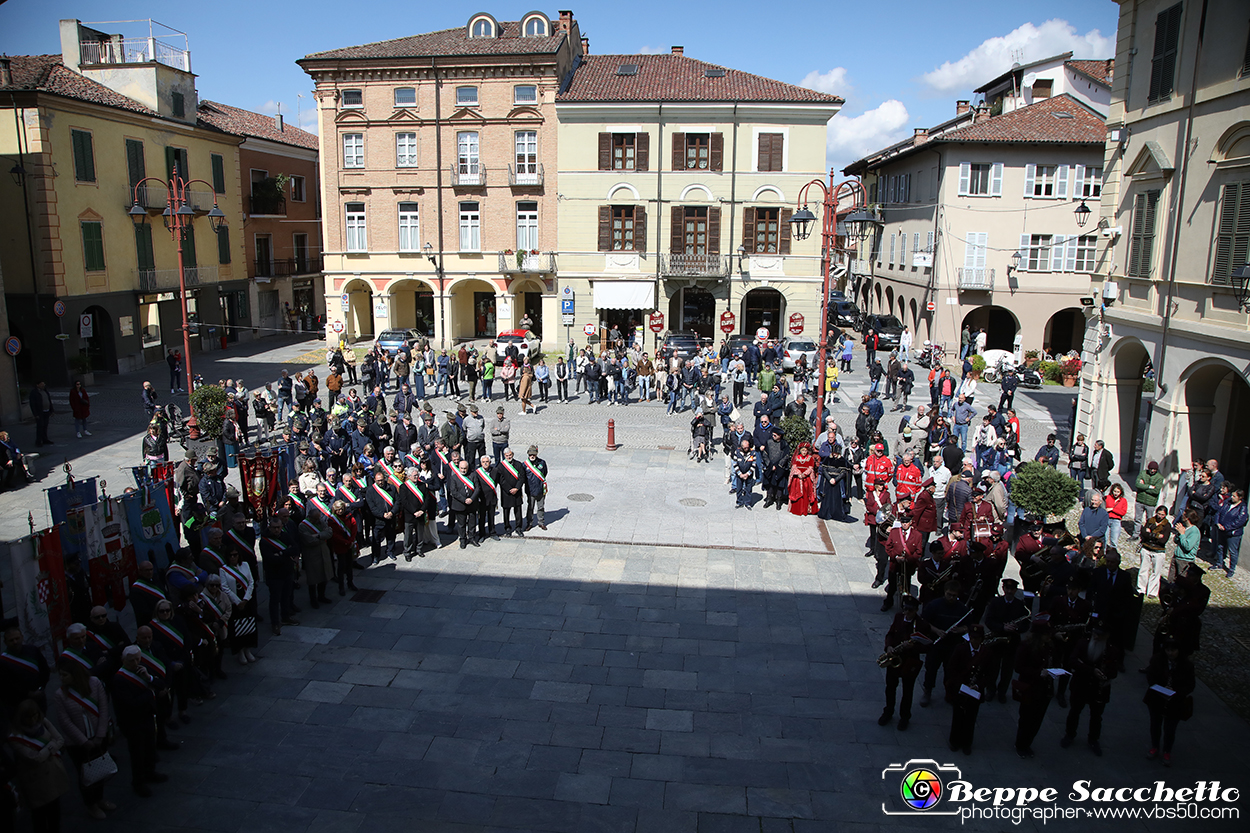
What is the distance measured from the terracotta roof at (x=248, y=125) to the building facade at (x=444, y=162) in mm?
5522

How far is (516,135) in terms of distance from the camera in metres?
37.3

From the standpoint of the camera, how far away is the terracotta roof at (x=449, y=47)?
36469mm

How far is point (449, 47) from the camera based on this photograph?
1463 inches

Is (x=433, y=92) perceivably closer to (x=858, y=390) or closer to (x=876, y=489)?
(x=858, y=390)

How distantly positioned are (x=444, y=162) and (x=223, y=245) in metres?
11.3

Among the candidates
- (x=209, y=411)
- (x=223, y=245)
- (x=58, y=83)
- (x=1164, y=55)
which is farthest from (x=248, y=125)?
(x=1164, y=55)

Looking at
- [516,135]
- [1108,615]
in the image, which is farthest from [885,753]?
[516,135]

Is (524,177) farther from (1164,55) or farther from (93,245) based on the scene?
(1164,55)

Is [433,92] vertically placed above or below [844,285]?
above

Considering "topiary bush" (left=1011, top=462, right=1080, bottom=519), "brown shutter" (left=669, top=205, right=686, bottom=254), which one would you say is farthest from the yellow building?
"topiary bush" (left=1011, top=462, right=1080, bottom=519)

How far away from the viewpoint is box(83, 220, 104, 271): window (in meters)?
29.7

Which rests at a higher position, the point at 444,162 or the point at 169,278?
the point at 444,162

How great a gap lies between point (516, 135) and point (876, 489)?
2845 cm

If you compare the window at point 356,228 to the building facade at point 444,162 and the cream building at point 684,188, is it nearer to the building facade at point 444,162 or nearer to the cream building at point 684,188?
the building facade at point 444,162
